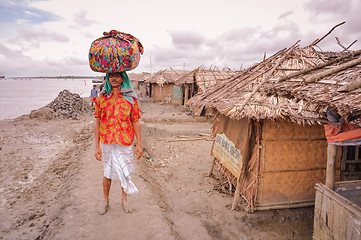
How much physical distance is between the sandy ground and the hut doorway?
Answer: 3.64 feet

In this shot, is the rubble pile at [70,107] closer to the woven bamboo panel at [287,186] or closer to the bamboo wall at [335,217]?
the woven bamboo panel at [287,186]

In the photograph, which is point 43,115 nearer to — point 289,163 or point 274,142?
point 274,142

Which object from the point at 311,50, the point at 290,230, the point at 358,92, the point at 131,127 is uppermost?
the point at 311,50

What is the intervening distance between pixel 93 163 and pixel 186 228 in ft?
11.6

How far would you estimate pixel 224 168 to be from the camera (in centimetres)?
626

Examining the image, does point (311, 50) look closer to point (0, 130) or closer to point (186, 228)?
point (186, 228)

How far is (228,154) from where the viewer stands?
18.7 ft

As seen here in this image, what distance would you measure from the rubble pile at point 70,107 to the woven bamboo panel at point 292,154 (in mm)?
14435

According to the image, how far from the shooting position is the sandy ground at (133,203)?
12.0 feet

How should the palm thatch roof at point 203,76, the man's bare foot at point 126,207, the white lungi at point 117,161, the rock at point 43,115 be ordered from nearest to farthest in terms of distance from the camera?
the white lungi at point 117,161
the man's bare foot at point 126,207
the rock at point 43,115
the palm thatch roof at point 203,76

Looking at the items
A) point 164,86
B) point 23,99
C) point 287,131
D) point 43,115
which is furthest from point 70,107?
point 23,99

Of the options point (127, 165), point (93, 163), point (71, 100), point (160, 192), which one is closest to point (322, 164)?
point (160, 192)

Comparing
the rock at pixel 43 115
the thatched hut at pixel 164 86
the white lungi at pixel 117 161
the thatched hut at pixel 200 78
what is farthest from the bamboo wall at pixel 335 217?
the thatched hut at pixel 164 86

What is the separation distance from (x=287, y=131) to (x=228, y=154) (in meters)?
1.59
